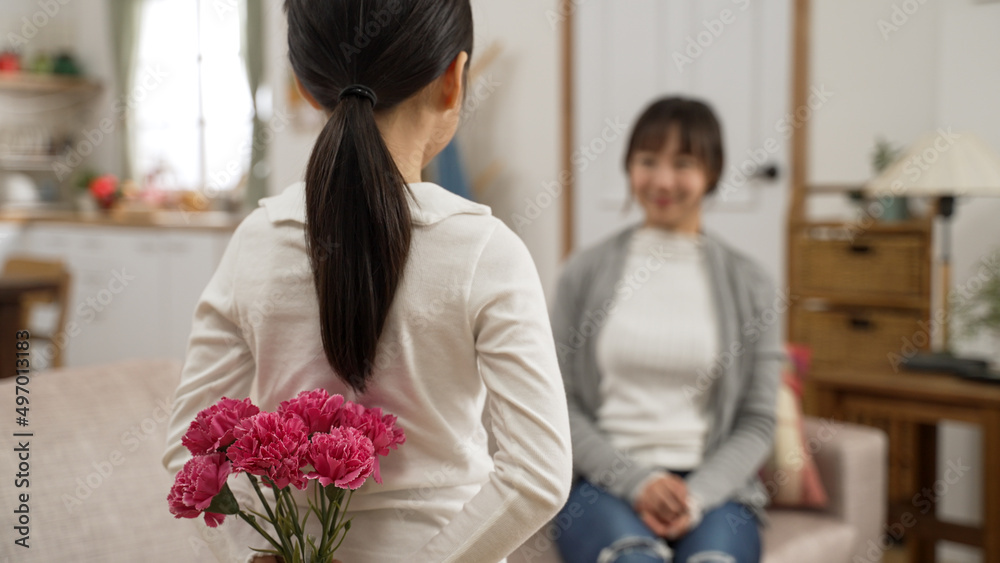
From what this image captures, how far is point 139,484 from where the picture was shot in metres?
1.20

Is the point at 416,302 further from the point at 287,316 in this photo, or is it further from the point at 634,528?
the point at 634,528

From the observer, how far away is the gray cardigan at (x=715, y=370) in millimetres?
1621

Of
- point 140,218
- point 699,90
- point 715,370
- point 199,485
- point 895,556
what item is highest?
point 699,90

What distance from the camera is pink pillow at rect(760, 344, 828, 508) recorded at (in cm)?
177

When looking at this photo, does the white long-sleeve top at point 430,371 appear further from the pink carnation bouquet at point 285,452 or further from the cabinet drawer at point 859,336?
the cabinet drawer at point 859,336

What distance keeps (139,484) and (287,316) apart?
21.8 inches

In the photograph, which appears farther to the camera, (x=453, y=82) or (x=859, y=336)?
(x=859, y=336)

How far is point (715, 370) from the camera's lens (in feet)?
5.65

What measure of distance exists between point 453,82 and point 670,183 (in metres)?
1.08

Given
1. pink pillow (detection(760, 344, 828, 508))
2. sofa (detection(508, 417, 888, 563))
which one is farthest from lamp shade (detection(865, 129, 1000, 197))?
pink pillow (detection(760, 344, 828, 508))

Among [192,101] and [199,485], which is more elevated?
[192,101]

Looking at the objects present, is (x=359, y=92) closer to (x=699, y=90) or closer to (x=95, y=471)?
(x=95, y=471)

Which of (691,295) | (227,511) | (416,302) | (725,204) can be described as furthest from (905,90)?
(227,511)

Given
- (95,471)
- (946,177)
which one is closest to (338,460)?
(95,471)
